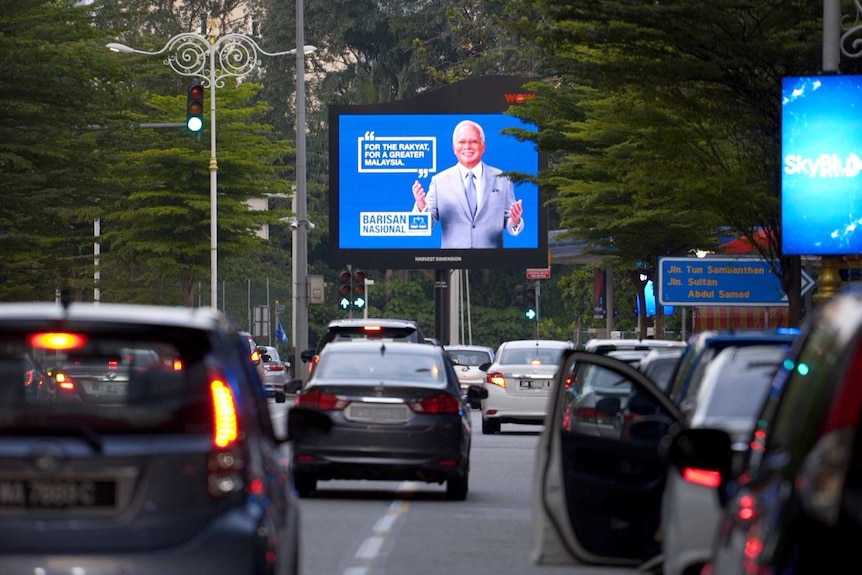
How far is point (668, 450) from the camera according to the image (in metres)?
8.28

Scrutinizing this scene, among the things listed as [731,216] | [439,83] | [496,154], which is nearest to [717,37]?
[731,216]

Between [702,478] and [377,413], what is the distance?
10058 millimetres

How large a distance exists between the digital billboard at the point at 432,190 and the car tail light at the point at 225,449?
168 ft

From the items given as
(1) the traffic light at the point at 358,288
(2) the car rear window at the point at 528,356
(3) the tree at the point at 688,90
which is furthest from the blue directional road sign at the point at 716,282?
(1) the traffic light at the point at 358,288

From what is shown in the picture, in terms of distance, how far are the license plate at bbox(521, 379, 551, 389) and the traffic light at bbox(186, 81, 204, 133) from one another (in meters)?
8.13

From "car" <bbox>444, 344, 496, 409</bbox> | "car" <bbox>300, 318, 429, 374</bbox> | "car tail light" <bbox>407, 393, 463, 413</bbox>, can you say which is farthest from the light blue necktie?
"car tail light" <bbox>407, 393, 463, 413</bbox>

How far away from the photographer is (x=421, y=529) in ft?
56.2

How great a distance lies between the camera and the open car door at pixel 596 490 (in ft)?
38.6

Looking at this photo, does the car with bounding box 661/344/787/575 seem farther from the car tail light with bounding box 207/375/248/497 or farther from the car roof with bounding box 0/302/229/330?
the car roof with bounding box 0/302/229/330

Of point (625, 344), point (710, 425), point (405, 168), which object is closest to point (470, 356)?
point (405, 168)

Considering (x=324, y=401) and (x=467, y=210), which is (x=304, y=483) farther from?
(x=467, y=210)

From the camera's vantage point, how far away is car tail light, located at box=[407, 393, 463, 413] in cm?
1967

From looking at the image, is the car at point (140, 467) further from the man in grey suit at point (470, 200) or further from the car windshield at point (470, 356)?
the man in grey suit at point (470, 200)

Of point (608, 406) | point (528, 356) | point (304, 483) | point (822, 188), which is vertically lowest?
point (304, 483)
